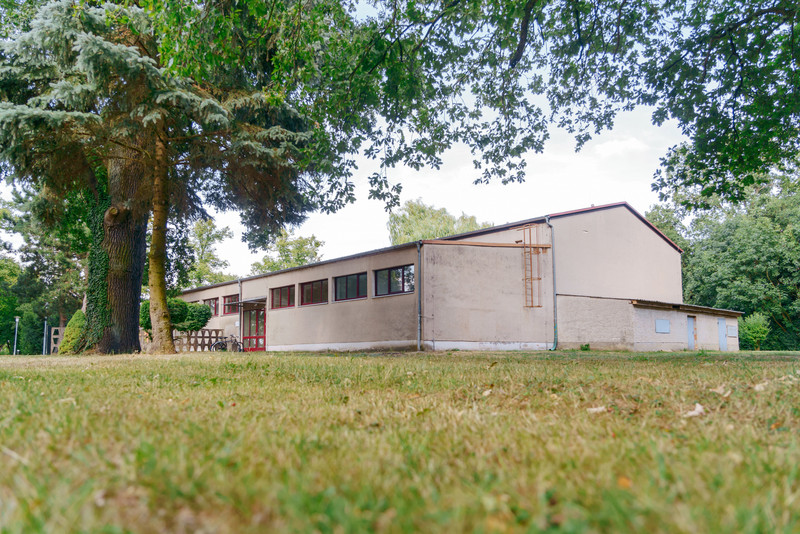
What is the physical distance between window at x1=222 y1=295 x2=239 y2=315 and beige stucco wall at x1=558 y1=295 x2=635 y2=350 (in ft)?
64.0

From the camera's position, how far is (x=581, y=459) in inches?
87.0

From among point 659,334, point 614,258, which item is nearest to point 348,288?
point 614,258

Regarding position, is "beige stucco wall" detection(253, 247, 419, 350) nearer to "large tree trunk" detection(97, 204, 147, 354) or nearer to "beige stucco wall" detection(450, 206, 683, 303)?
"beige stucco wall" detection(450, 206, 683, 303)

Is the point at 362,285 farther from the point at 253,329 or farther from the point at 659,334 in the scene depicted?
the point at 659,334

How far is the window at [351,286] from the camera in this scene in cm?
2388

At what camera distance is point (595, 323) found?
24031 mm

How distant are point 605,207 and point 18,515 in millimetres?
27563

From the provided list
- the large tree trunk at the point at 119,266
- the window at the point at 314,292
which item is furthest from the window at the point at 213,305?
the large tree trunk at the point at 119,266

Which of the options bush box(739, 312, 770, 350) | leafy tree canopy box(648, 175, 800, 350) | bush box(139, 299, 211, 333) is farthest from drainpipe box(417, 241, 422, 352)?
leafy tree canopy box(648, 175, 800, 350)

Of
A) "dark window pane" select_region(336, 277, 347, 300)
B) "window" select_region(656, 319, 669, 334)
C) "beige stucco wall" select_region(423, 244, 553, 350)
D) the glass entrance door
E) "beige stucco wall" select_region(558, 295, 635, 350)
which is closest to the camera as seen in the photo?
"beige stucco wall" select_region(423, 244, 553, 350)

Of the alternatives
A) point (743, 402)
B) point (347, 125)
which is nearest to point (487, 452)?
point (743, 402)

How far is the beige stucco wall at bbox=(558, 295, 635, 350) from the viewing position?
23.2 metres

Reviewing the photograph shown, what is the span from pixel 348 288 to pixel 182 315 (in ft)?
30.5

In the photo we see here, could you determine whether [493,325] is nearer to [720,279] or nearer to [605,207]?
[605,207]
